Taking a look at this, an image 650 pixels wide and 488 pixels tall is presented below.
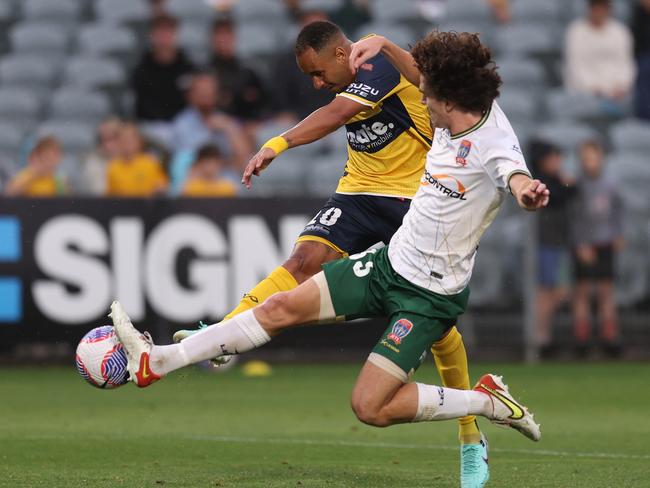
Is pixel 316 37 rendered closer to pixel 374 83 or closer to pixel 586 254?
pixel 374 83

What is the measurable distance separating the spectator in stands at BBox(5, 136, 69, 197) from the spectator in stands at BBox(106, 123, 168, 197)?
62 cm

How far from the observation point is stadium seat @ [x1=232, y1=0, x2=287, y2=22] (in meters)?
19.1

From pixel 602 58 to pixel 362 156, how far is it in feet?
33.2

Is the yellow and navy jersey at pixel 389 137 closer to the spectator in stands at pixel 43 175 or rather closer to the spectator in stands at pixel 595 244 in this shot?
the spectator in stands at pixel 595 244

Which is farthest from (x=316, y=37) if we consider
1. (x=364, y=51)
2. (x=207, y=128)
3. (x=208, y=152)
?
(x=207, y=128)

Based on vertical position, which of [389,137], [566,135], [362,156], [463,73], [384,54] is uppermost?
[463,73]

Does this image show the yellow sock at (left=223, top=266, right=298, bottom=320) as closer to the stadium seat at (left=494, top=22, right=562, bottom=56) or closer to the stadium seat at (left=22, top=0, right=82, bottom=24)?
the stadium seat at (left=494, top=22, right=562, bottom=56)

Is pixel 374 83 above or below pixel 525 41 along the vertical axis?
above

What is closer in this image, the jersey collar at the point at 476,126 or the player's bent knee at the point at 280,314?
the jersey collar at the point at 476,126

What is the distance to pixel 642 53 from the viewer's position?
18047mm

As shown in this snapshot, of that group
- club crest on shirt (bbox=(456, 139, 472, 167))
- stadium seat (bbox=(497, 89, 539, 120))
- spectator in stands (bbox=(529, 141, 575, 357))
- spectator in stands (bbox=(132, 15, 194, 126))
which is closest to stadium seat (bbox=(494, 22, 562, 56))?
stadium seat (bbox=(497, 89, 539, 120))

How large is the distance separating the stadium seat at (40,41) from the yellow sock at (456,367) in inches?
504

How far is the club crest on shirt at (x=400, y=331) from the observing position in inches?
260

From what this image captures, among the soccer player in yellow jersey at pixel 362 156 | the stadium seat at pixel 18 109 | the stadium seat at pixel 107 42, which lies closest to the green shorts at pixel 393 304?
the soccer player in yellow jersey at pixel 362 156
